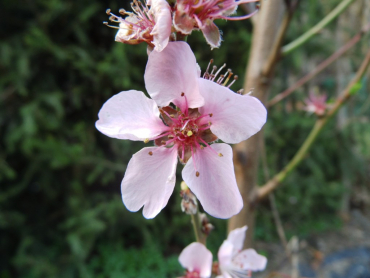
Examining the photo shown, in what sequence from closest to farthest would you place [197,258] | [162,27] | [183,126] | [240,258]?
1. [162,27]
2. [183,126]
3. [197,258]
4. [240,258]

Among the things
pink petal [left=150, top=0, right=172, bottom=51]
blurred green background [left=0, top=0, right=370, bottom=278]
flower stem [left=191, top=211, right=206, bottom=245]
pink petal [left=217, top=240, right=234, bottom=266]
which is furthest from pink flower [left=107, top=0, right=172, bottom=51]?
blurred green background [left=0, top=0, right=370, bottom=278]

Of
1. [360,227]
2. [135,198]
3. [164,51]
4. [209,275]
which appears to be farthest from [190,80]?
[360,227]

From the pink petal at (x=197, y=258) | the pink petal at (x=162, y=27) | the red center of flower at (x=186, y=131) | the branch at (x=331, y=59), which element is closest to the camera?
the pink petal at (x=162, y=27)

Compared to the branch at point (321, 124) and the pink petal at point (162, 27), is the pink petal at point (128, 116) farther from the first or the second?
the branch at point (321, 124)

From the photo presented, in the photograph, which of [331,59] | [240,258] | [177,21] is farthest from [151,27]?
[331,59]

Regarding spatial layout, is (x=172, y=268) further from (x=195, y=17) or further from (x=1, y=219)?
(x=195, y=17)

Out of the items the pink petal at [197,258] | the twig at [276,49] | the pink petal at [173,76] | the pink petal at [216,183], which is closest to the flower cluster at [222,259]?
the pink petal at [197,258]

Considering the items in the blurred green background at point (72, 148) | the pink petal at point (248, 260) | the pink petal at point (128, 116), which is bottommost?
the blurred green background at point (72, 148)

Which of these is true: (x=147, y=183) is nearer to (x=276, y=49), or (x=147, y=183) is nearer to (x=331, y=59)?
(x=276, y=49)
